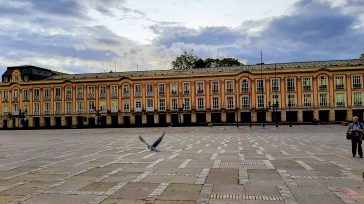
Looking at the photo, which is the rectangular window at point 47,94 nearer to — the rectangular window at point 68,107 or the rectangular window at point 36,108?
the rectangular window at point 36,108

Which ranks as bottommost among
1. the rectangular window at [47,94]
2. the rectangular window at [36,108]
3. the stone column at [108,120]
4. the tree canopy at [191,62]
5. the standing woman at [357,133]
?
the stone column at [108,120]

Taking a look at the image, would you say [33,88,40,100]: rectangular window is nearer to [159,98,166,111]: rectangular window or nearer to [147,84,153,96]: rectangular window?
[147,84,153,96]: rectangular window

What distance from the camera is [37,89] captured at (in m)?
81.8

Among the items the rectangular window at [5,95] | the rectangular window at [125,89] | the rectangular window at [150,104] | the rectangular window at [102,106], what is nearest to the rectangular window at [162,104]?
the rectangular window at [150,104]

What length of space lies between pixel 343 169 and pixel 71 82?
244 ft

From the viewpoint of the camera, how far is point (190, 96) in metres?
75.2

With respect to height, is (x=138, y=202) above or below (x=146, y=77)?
below

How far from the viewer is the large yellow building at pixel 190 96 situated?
2717 inches

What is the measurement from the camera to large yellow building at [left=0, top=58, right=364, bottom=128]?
226 ft

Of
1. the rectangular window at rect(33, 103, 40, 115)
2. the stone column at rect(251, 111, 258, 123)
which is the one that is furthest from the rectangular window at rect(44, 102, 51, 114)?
the stone column at rect(251, 111, 258, 123)

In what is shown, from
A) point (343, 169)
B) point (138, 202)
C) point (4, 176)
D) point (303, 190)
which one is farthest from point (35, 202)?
point (343, 169)

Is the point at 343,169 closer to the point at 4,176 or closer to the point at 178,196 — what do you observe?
the point at 178,196

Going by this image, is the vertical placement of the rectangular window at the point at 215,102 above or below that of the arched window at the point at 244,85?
below

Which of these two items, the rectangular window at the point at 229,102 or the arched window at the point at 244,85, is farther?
the rectangular window at the point at 229,102
